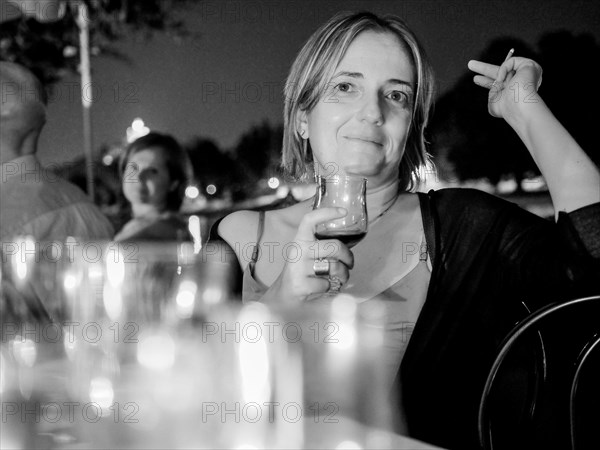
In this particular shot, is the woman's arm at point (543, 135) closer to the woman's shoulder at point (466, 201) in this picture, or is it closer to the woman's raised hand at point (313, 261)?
the woman's shoulder at point (466, 201)

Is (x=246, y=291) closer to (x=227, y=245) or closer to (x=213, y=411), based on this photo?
(x=227, y=245)

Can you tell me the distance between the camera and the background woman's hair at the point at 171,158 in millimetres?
3359

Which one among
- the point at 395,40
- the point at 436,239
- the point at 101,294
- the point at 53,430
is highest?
the point at 395,40

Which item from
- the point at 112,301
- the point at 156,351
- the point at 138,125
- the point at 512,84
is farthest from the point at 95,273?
the point at 138,125

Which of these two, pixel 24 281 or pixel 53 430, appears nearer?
pixel 53 430

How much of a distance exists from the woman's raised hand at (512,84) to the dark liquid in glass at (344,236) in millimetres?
543

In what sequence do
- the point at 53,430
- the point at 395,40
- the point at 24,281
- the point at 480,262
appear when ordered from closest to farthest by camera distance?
the point at 53,430 < the point at 480,262 < the point at 395,40 < the point at 24,281

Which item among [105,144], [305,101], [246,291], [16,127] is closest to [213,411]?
[246,291]

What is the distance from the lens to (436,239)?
1693mm

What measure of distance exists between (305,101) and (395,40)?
0.91 feet

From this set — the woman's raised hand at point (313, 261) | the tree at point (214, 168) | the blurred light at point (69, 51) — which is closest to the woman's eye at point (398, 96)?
the woman's raised hand at point (313, 261)

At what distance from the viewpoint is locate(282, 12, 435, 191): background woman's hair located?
1.77 m

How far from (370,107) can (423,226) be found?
32 centimetres

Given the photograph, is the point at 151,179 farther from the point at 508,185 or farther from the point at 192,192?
the point at 508,185
